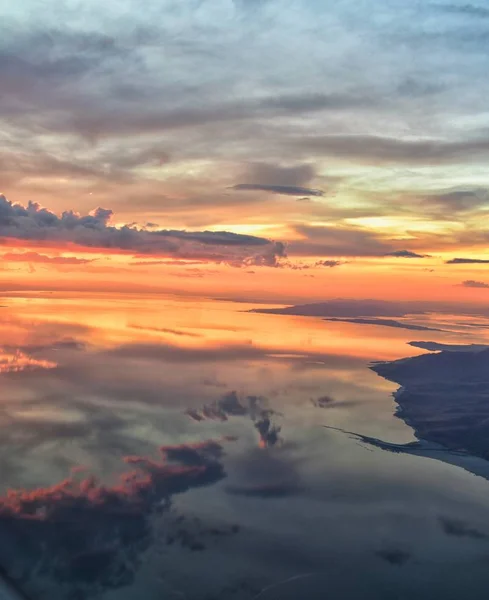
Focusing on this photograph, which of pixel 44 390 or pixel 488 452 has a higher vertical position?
pixel 488 452

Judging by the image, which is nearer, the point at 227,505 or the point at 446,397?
the point at 227,505

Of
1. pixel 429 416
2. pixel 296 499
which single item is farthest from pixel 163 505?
pixel 429 416

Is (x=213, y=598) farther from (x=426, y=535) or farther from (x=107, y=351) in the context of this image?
(x=107, y=351)

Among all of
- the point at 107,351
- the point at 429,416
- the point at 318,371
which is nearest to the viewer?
the point at 429,416

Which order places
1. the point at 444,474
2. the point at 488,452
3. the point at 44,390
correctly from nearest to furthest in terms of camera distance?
the point at 444,474, the point at 488,452, the point at 44,390

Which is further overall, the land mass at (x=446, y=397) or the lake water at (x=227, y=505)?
the land mass at (x=446, y=397)

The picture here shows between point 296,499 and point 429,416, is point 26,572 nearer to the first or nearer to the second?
point 296,499

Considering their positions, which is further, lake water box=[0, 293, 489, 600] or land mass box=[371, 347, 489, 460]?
land mass box=[371, 347, 489, 460]

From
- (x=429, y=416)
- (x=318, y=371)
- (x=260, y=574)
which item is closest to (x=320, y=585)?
(x=260, y=574)

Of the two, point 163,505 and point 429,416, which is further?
point 429,416

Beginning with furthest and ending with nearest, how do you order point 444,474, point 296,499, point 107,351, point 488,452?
point 107,351, point 488,452, point 444,474, point 296,499
